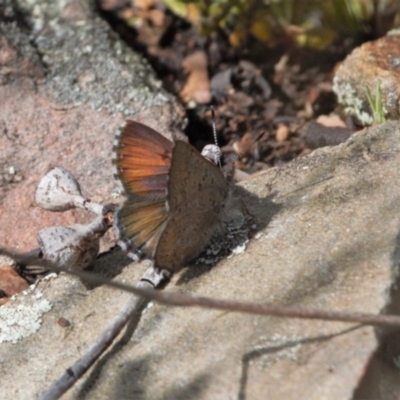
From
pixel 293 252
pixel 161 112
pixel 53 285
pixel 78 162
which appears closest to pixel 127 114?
pixel 161 112

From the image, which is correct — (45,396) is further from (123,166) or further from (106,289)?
(123,166)

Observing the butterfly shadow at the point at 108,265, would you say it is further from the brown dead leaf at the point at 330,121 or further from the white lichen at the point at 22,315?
the brown dead leaf at the point at 330,121

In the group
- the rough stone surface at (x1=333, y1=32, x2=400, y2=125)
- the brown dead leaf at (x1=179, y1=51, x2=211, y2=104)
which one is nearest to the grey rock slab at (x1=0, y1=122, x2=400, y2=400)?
the rough stone surface at (x1=333, y1=32, x2=400, y2=125)

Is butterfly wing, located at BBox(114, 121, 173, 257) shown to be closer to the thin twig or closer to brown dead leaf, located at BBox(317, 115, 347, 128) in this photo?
the thin twig

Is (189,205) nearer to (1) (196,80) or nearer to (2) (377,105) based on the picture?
(2) (377,105)

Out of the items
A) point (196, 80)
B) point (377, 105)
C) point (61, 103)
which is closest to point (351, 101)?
point (377, 105)

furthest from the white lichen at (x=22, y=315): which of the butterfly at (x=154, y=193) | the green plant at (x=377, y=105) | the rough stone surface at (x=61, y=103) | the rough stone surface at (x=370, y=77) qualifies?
the rough stone surface at (x=370, y=77)

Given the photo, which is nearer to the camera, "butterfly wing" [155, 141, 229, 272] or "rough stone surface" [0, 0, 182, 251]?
"butterfly wing" [155, 141, 229, 272]
